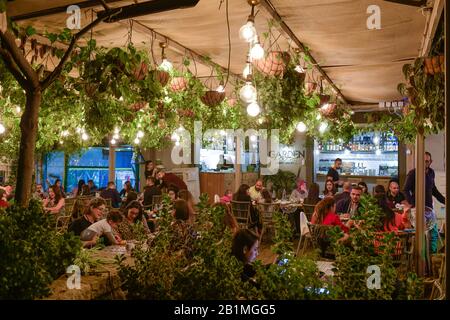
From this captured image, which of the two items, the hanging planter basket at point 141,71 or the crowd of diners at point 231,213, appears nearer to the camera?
the crowd of diners at point 231,213

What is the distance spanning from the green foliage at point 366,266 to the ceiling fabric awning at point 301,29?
2.49 metres

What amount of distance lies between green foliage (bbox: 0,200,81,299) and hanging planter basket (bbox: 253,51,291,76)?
2476 millimetres

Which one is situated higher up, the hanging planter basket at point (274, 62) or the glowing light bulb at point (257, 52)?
the glowing light bulb at point (257, 52)

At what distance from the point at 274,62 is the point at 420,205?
105 inches

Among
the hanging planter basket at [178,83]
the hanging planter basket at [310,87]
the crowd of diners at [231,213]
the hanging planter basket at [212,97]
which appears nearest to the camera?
the crowd of diners at [231,213]

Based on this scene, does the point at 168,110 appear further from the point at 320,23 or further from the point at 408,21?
the point at 408,21

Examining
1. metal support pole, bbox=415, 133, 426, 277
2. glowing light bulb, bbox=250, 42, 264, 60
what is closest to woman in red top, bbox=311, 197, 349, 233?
metal support pole, bbox=415, 133, 426, 277

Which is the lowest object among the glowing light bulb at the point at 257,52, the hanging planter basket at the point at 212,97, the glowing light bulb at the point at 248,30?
the hanging planter basket at the point at 212,97

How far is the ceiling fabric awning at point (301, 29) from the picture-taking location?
3891 millimetres

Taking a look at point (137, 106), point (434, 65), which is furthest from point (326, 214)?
point (137, 106)

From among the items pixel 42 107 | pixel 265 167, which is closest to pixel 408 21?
pixel 42 107

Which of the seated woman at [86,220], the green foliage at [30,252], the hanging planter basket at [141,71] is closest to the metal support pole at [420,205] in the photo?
the hanging planter basket at [141,71]

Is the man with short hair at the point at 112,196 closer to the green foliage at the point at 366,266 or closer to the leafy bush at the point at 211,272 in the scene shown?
the leafy bush at the point at 211,272

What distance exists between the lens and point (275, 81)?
505cm
